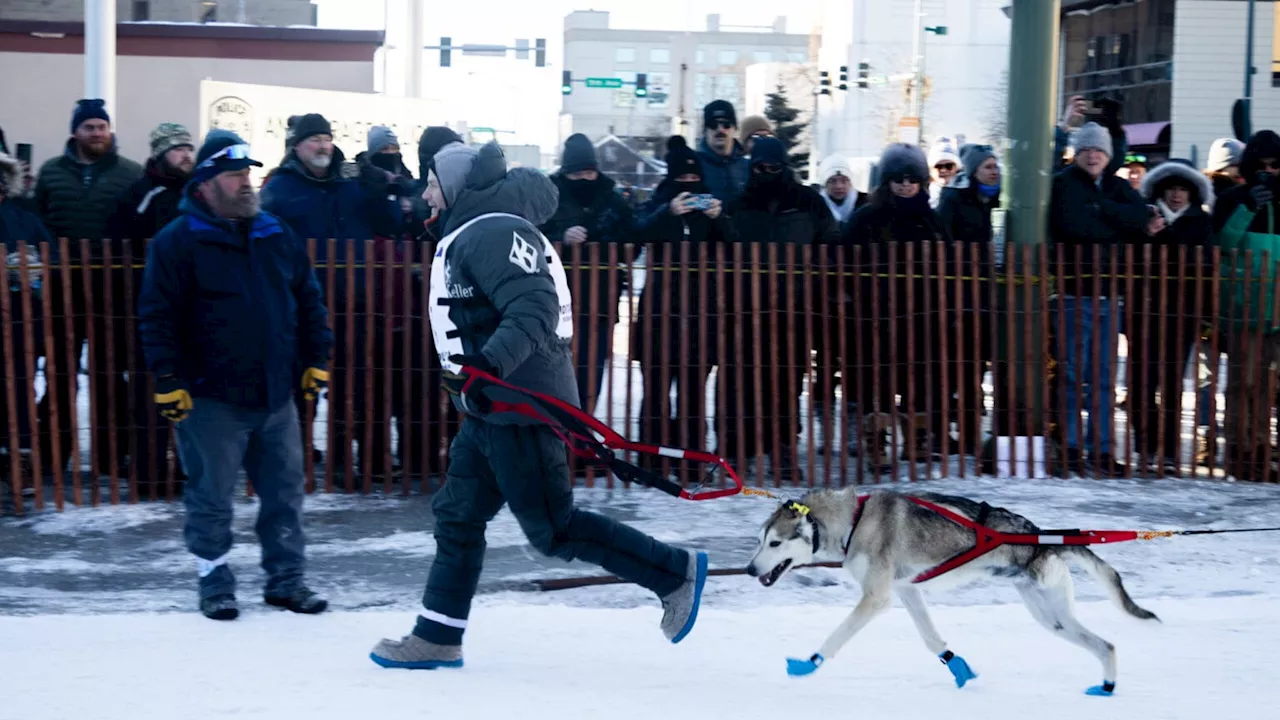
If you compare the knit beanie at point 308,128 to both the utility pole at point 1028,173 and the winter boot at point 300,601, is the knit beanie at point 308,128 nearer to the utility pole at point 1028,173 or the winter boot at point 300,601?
the winter boot at point 300,601

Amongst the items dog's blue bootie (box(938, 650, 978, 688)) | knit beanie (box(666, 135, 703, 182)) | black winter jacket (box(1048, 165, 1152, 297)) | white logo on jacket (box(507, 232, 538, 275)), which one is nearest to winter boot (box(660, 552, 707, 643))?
dog's blue bootie (box(938, 650, 978, 688))

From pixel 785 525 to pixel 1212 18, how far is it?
38256 mm

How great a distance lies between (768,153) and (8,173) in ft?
13.6

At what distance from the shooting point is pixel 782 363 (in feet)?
27.9

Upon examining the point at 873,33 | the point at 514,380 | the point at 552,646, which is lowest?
the point at 552,646

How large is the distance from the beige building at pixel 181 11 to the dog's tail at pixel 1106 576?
33482 millimetres

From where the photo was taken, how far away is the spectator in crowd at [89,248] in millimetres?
7699

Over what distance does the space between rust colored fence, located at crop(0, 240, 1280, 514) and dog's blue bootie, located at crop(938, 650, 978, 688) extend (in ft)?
11.3

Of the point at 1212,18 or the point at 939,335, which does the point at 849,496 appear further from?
the point at 1212,18

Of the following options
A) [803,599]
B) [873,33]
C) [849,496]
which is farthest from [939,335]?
[873,33]

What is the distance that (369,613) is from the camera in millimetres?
5957

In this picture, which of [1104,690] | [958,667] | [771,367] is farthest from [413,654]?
[771,367]

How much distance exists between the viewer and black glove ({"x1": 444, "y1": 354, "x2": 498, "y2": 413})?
481cm

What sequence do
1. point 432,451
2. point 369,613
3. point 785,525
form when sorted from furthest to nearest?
1. point 432,451
2. point 369,613
3. point 785,525
